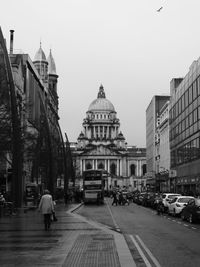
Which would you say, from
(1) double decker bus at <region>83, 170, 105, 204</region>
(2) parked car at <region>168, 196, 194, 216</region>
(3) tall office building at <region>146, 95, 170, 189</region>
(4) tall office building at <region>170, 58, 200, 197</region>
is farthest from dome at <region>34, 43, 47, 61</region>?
(2) parked car at <region>168, 196, 194, 216</region>

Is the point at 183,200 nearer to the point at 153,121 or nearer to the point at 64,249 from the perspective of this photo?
the point at 64,249

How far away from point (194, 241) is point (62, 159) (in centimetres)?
5565

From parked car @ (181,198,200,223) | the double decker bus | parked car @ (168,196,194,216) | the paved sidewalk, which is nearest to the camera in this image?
the paved sidewalk

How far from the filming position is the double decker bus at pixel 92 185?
5953cm

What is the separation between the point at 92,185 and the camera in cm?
5984

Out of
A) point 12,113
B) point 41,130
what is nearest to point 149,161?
point 41,130

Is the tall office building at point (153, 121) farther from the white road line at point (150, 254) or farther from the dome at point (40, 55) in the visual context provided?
the white road line at point (150, 254)

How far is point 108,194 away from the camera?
13000cm

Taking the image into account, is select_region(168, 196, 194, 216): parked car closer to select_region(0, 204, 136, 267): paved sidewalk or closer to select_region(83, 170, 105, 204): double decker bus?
select_region(0, 204, 136, 267): paved sidewalk

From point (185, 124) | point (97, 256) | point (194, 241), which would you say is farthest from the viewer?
point (185, 124)

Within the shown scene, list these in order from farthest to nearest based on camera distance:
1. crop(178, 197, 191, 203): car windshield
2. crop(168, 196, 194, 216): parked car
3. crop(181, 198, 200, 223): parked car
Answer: crop(178, 197, 191, 203): car windshield
crop(168, 196, 194, 216): parked car
crop(181, 198, 200, 223): parked car

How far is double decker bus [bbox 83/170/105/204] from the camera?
195 ft

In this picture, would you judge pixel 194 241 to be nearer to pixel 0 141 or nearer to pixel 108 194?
pixel 0 141

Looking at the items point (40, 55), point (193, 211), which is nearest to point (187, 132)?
point (193, 211)
